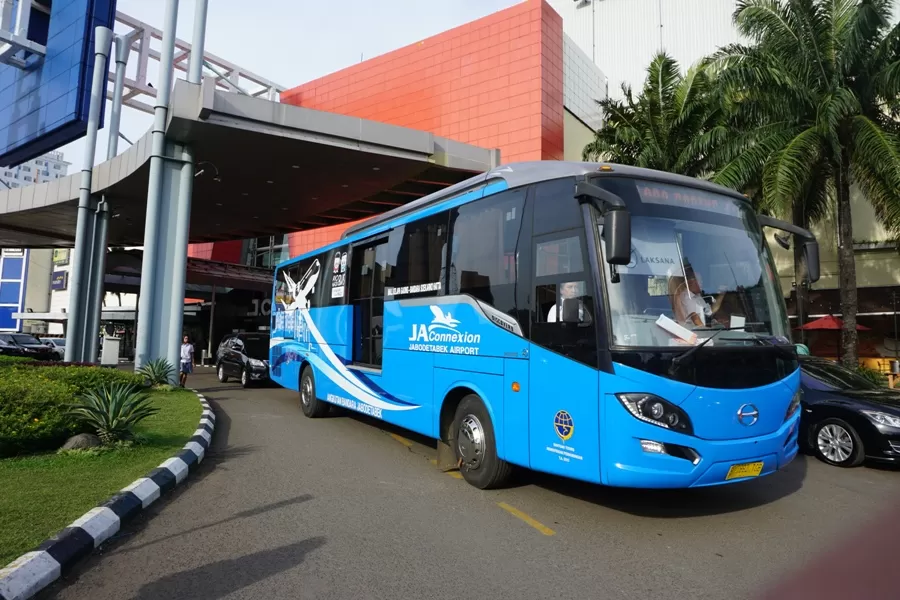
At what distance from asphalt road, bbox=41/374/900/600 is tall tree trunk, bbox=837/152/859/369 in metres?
8.96

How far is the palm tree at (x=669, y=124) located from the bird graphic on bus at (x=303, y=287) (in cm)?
1117

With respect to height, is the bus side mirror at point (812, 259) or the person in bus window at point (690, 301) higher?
the bus side mirror at point (812, 259)

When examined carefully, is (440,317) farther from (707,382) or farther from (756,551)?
(756,551)

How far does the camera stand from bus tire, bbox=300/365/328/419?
1116 centimetres

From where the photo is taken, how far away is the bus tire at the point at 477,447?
603cm

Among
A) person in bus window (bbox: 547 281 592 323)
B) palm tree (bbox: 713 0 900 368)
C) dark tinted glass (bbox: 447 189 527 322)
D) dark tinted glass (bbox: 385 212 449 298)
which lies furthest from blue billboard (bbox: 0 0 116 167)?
person in bus window (bbox: 547 281 592 323)

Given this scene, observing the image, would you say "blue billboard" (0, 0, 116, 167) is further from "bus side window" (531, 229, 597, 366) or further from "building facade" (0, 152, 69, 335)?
"building facade" (0, 152, 69, 335)

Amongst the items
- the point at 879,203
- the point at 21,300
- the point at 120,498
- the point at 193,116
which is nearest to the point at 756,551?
the point at 120,498

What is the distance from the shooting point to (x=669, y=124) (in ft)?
58.8

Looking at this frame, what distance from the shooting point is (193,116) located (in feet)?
47.1

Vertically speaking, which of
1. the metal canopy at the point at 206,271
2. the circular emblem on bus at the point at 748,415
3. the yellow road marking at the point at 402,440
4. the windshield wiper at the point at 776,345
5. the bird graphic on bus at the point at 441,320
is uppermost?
the metal canopy at the point at 206,271

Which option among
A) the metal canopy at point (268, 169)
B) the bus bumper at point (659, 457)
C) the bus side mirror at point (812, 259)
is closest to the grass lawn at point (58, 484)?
the bus bumper at point (659, 457)

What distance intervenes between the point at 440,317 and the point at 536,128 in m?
18.1

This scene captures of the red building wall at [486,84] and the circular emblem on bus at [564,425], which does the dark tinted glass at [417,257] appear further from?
the red building wall at [486,84]
